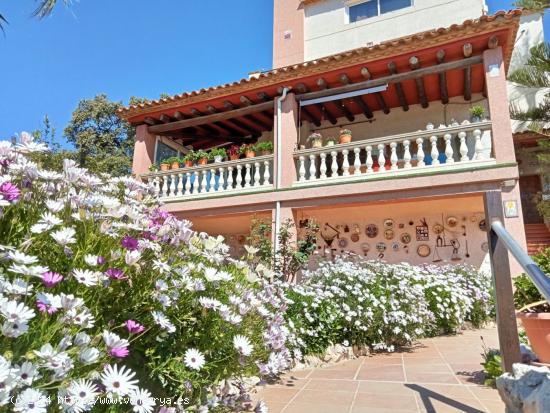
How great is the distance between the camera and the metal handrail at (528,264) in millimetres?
1671

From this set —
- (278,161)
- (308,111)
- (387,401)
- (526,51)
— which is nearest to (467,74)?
(308,111)

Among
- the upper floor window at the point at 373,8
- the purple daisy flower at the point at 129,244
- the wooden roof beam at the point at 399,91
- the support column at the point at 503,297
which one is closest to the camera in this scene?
the purple daisy flower at the point at 129,244

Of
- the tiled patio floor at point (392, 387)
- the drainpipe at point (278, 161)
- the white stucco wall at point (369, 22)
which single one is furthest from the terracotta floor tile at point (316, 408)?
the white stucco wall at point (369, 22)

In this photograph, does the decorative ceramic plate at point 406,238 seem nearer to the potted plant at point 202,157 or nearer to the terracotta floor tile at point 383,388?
the potted plant at point 202,157

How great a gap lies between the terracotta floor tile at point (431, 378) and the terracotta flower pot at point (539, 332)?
93cm

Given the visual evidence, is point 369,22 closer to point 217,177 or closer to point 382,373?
point 217,177

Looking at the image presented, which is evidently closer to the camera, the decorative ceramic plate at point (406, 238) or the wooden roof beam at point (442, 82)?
the wooden roof beam at point (442, 82)

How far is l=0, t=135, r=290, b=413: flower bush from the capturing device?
107 centimetres

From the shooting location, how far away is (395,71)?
775cm

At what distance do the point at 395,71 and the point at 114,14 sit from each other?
8.19 metres

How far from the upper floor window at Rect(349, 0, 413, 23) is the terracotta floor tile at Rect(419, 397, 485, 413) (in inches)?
441

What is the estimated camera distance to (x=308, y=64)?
800 cm

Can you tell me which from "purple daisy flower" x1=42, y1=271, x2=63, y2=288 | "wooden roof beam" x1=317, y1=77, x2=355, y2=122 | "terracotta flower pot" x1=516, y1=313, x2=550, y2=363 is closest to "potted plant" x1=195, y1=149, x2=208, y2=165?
"wooden roof beam" x1=317, y1=77, x2=355, y2=122

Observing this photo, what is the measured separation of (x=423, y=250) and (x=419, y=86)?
12.4 ft
